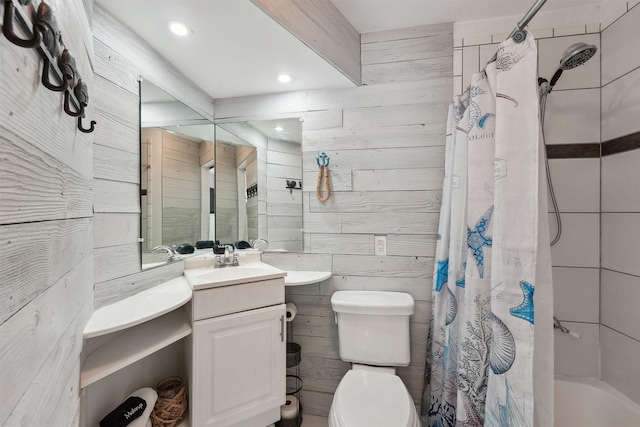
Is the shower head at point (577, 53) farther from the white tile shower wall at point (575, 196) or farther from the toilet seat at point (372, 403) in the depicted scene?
the toilet seat at point (372, 403)

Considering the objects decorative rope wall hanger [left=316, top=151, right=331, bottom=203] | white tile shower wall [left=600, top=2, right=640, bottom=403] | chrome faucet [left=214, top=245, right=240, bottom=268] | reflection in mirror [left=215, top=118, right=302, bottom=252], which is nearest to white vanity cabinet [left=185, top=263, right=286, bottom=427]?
chrome faucet [left=214, top=245, right=240, bottom=268]

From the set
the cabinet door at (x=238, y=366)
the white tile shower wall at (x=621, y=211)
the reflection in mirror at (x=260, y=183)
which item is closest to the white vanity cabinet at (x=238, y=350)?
the cabinet door at (x=238, y=366)

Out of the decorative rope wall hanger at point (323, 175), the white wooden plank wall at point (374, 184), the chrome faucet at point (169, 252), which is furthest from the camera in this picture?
the decorative rope wall hanger at point (323, 175)

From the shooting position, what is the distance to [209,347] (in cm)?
129

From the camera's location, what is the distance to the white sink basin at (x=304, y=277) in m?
1.59

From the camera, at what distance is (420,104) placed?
1.70m

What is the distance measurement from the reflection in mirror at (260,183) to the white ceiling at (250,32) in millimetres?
290

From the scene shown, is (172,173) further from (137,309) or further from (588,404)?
(588,404)

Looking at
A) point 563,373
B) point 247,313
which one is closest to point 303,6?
point 247,313

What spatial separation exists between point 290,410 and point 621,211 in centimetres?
214

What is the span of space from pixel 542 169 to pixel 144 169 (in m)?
1.78

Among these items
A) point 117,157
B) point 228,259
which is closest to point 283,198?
point 228,259

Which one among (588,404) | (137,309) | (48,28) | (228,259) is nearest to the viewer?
(48,28)

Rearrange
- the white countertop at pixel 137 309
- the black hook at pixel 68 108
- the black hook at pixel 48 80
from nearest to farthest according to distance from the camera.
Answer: the black hook at pixel 48 80, the black hook at pixel 68 108, the white countertop at pixel 137 309
